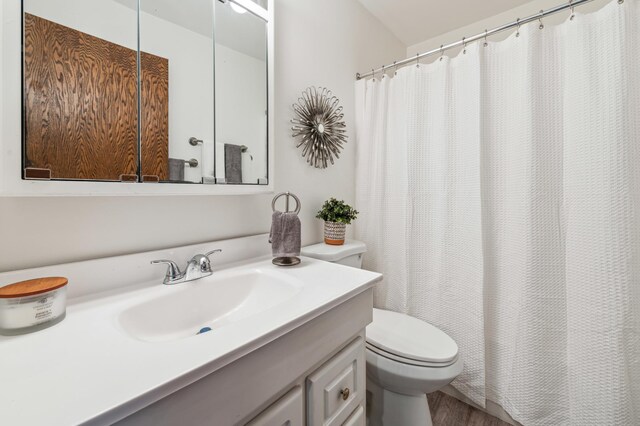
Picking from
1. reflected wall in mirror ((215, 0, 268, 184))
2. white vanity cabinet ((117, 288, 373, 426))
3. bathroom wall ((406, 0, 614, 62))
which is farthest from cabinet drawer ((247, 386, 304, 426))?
bathroom wall ((406, 0, 614, 62))

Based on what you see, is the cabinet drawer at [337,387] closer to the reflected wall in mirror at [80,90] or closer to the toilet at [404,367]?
the toilet at [404,367]

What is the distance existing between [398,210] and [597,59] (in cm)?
99

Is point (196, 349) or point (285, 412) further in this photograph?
point (285, 412)

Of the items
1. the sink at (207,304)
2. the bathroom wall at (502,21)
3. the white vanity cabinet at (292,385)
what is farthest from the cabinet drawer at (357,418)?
the bathroom wall at (502,21)

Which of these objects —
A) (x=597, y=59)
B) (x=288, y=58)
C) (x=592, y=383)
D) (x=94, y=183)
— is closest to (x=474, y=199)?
(x=597, y=59)

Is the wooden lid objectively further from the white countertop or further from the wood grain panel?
the wood grain panel

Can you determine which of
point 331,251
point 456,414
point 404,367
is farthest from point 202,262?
point 456,414

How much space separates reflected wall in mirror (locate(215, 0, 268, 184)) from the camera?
100cm

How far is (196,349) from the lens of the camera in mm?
482

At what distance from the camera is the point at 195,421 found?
449 mm

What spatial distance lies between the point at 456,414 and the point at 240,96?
5.95 feet

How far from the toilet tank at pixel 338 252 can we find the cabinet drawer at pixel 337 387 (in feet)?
1.49

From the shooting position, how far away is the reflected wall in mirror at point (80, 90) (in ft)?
2.05

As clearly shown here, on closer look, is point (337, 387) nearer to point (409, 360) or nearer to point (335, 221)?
point (409, 360)
